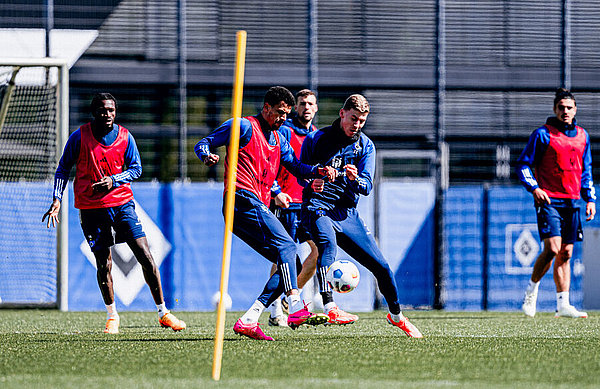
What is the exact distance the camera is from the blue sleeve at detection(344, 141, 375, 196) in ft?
24.7

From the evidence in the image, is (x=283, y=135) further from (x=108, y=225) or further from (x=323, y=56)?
(x=323, y=56)

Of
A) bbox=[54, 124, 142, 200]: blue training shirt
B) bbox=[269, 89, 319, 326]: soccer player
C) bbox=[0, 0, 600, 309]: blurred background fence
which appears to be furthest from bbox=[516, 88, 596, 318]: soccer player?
bbox=[0, 0, 600, 309]: blurred background fence

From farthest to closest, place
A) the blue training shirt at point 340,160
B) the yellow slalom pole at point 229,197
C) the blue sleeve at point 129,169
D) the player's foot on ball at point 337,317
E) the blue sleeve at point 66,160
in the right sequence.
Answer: the blue sleeve at point 66,160 → the blue sleeve at point 129,169 → the blue training shirt at point 340,160 → the player's foot on ball at point 337,317 → the yellow slalom pole at point 229,197

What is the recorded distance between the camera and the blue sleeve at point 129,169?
8.14 meters

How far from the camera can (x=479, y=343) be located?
7176mm

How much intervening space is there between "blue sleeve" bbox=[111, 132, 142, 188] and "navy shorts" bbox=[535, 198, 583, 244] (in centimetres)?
422

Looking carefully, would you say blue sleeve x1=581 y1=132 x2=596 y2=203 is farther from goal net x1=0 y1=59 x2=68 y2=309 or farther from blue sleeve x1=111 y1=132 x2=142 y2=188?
goal net x1=0 y1=59 x2=68 y2=309

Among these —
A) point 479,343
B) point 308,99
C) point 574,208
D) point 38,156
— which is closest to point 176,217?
point 38,156

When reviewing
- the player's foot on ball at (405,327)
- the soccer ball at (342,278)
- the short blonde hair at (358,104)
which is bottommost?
the player's foot on ball at (405,327)

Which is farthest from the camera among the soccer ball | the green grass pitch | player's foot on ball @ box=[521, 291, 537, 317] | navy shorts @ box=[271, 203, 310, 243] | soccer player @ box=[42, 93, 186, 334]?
player's foot on ball @ box=[521, 291, 537, 317]

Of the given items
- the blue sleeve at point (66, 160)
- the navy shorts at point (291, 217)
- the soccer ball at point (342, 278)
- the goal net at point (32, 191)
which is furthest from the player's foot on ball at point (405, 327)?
the goal net at point (32, 191)

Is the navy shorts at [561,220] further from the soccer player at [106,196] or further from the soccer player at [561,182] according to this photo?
the soccer player at [106,196]

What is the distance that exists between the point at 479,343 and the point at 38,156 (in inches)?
284

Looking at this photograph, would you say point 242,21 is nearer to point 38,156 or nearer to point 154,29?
point 154,29
